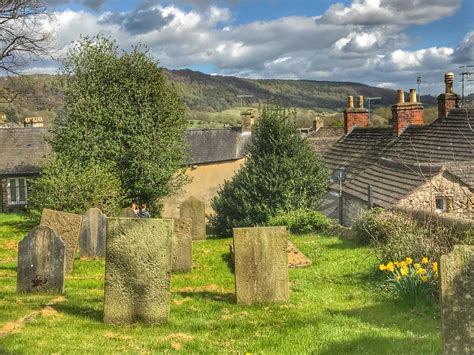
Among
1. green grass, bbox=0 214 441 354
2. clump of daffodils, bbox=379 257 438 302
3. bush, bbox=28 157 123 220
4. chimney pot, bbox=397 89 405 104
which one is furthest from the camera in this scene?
chimney pot, bbox=397 89 405 104

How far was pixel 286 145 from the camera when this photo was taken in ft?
83.7

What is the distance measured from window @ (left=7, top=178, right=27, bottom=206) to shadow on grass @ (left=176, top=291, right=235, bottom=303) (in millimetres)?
33680

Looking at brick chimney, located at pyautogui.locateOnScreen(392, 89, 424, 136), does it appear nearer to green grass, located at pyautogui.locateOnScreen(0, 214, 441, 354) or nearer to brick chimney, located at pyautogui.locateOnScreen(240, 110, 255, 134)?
brick chimney, located at pyautogui.locateOnScreen(240, 110, 255, 134)

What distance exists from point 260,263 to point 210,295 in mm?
1710

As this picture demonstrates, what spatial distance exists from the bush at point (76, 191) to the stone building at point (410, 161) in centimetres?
1048

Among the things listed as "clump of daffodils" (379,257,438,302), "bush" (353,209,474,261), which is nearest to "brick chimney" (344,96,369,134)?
"bush" (353,209,474,261)

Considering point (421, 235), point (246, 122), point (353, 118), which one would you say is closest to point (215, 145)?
point (246, 122)

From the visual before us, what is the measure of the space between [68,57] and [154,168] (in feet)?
24.7

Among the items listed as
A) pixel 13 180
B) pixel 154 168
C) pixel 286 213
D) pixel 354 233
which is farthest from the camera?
pixel 13 180

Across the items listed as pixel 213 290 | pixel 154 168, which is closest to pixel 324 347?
pixel 213 290

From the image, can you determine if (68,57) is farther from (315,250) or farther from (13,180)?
(315,250)

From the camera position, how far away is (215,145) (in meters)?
43.6

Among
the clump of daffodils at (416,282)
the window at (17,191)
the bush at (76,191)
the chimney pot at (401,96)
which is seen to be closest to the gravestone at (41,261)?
the clump of daffodils at (416,282)

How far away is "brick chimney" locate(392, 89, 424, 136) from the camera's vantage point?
2991 cm
